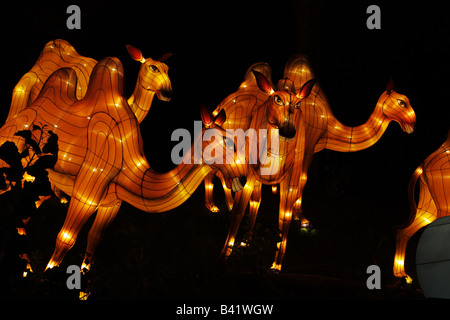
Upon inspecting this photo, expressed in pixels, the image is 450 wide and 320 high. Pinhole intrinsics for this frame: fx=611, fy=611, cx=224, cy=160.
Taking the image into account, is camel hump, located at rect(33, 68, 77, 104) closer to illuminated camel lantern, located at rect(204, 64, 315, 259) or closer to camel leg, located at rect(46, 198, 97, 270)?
camel leg, located at rect(46, 198, 97, 270)

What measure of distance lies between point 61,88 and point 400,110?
5.30 metres

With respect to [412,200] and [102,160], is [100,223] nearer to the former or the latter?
[102,160]

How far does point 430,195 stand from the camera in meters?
7.86

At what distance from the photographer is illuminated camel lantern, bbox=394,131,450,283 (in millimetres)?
7297

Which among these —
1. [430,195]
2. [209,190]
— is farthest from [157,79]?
[430,195]

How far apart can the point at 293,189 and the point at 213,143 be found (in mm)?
2886

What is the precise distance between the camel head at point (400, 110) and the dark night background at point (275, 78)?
228 cm

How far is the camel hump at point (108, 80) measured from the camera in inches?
283

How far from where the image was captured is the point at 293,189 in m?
9.14

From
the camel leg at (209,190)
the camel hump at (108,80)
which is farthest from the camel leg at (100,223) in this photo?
the camel leg at (209,190)

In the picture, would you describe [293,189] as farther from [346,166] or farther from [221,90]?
[221,90]

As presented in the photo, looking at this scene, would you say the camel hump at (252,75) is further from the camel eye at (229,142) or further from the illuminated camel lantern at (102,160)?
the camel eye at (229,142)

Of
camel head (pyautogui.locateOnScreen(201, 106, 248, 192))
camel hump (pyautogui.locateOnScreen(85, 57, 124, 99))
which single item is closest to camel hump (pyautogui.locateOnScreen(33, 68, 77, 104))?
camel hump (pyautogui.locateOnScreen(85, 57, 124, 99))
